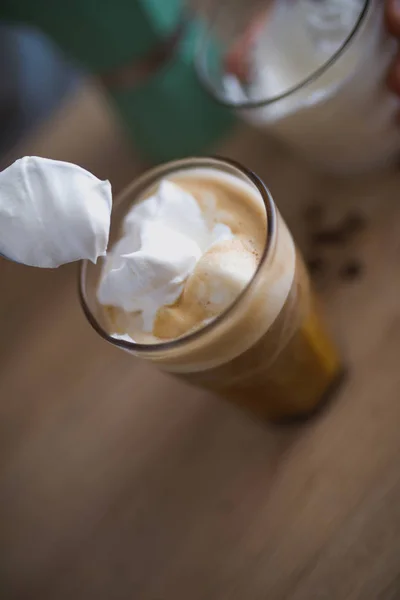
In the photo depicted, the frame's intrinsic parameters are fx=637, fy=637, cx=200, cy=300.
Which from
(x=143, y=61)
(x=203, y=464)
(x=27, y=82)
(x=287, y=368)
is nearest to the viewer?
(x=287, y=368)

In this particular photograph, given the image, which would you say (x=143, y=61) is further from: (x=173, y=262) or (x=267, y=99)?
(x=173, y=262)

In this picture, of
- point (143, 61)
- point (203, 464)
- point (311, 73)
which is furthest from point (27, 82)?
point (203, 464)

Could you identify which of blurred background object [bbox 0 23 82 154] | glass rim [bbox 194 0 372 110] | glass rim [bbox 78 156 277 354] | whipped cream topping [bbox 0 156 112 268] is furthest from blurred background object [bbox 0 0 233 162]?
blurred background object [bbox 0 23 82 154]

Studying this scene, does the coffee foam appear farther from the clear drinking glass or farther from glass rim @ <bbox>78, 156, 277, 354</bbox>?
the clear drinking glass

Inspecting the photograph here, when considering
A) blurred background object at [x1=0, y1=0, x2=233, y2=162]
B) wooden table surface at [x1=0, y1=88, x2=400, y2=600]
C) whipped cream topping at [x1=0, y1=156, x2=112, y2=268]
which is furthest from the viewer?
blurred background object at [x1=0, y1=0, x2=233, y2=162]

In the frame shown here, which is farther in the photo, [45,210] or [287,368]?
[287,368]

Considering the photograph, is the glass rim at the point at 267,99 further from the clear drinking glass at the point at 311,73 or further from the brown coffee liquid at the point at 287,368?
the brown coffee liquid at the point at 287,368
